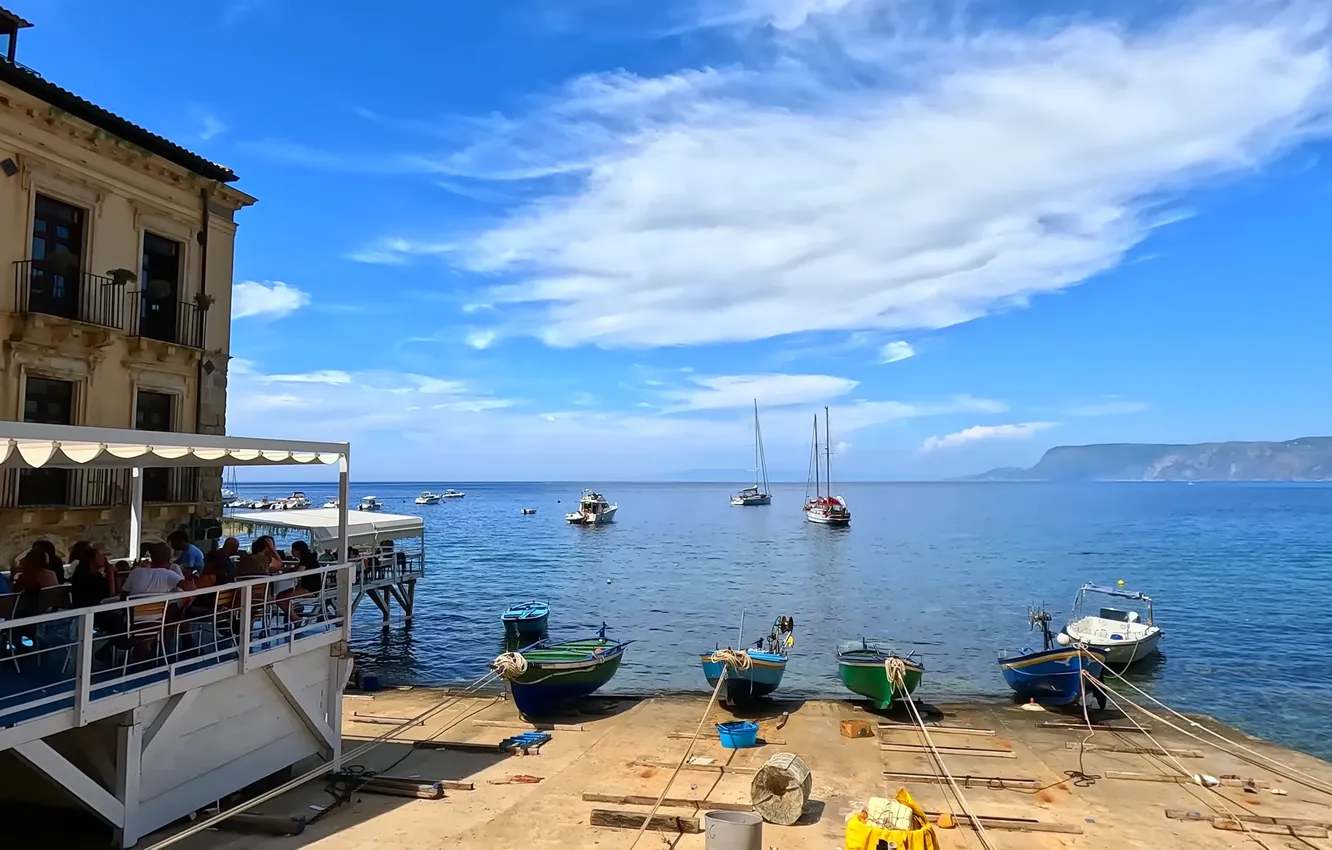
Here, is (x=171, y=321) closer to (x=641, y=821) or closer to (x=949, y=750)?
(x=641, y=821)

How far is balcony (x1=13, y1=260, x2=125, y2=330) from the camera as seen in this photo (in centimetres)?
1577

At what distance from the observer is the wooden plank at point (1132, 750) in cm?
1759

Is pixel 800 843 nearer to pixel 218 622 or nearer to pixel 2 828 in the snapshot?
pixel 218 622

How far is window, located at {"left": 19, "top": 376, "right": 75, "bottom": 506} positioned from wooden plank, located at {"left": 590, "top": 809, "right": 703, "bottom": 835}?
39.7 ft

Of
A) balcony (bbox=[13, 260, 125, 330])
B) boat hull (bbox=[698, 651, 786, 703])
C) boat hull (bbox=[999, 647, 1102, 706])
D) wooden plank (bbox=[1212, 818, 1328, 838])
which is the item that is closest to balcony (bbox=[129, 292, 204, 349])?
balcony (bbox=[13, 260, 125, 330])

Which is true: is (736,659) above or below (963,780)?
above

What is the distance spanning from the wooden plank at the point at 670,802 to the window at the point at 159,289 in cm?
1364

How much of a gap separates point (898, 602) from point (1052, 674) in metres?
24.3

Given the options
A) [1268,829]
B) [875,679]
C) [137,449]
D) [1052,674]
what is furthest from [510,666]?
[1052,674]

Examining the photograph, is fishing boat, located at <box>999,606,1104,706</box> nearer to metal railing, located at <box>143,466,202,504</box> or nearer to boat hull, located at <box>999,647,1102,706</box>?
boat hull, located at <box>999,647,1102,706</box>

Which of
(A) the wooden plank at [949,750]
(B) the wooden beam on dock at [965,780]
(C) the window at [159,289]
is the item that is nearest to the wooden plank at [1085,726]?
(A) the wooden plank at [949,750]

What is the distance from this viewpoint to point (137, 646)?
32.9 ft

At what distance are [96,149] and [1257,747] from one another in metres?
28.0

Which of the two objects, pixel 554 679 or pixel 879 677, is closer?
pixel 554 679
